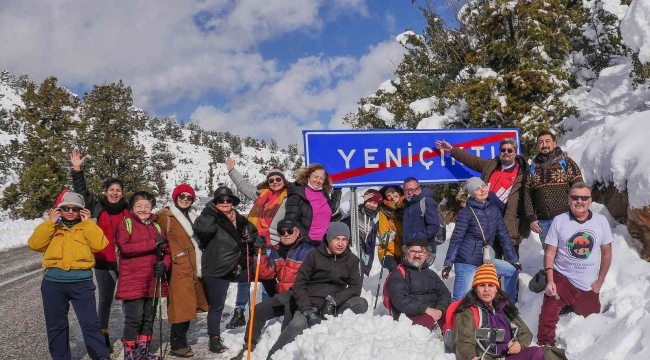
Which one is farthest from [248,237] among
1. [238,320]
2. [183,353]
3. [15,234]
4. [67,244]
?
[15,234]

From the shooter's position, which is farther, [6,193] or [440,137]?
[6,193]

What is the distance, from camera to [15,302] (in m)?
8.71

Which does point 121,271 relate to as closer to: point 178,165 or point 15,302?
point 15,302

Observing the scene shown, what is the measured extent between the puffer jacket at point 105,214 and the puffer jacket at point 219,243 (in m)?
0.96

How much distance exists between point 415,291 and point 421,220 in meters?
1.23

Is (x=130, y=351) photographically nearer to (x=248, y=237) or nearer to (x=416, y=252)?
(x=248, y=237)

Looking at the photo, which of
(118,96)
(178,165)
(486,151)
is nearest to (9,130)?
(178,165)

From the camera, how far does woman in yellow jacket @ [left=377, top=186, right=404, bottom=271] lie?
6.48 metres

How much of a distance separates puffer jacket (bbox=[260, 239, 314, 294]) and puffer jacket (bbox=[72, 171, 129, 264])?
71.5 inches

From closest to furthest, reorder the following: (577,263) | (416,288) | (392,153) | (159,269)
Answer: (577,263), (159,269), (416,288), (392,153)

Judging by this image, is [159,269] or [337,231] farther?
[337,231]

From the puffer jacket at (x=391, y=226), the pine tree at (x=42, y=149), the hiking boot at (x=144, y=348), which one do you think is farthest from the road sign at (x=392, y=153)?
the pine tree at (x=42, y=149)

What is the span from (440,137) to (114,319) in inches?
237

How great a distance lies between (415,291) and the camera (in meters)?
5.02
